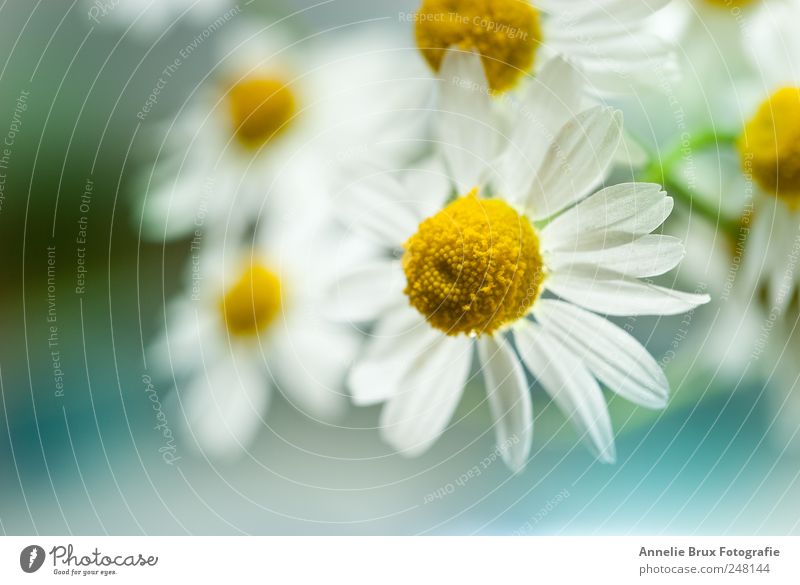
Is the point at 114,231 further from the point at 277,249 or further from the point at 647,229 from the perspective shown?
the point at 647,229

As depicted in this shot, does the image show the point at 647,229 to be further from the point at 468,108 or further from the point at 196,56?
the point at 196,56

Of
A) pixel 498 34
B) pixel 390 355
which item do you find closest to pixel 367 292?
pixel 390 355

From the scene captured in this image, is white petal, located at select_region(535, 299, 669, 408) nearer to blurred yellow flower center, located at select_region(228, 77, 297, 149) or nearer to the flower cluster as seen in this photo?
the flower cluster

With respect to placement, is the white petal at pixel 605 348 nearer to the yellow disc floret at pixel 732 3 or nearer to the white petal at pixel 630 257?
the white petal at pixel 630 257

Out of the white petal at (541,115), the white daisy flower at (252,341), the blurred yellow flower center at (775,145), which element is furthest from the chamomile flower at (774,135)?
the white daisy flower at (252,341)

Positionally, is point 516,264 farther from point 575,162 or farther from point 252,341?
point 252,341
